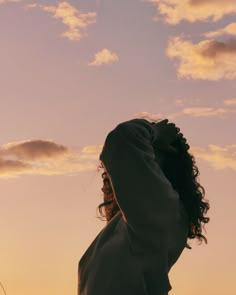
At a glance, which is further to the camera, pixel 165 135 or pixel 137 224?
pixel 165 135

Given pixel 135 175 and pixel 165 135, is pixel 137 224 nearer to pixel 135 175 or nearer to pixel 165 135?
pixel 135 175

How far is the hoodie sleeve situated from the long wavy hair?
55cm

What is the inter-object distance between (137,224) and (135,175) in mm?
368

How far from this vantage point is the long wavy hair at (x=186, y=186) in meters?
5.82

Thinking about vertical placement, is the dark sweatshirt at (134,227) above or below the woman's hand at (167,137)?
below

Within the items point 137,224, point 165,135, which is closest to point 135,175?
point 137,224

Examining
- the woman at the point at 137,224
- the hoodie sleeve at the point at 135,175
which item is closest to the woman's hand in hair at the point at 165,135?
the woman at the point at 137,224

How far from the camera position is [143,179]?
5.12 metres

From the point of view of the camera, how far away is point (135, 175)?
16.7 feet

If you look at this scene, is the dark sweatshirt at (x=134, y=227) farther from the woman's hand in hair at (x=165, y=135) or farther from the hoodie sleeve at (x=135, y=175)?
the woman's hand in hair at (x=165, y=135)

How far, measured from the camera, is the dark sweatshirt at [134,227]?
16.6 ft

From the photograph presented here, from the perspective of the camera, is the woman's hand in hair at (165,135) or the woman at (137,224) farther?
the woman's hand in hair at (165,135)

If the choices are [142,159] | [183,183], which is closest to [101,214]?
[183,183]

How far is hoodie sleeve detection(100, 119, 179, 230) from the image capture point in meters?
5.05
